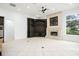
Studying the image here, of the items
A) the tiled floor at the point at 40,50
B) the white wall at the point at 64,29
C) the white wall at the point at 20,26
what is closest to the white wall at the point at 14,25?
the white wall at the point at 20,26

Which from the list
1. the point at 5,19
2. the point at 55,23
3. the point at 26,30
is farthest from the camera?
the point at 26,30

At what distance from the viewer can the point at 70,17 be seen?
38.3 ft

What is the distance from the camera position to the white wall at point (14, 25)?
11219 millimetres

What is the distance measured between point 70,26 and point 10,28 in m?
6.13

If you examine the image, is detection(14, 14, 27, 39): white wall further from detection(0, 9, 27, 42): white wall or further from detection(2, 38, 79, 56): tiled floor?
detection(2, 38, 79, 56): tiled floor

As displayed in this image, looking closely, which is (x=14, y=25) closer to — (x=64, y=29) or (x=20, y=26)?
(x=20, y=26)

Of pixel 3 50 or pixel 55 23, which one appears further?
pixel 55 23

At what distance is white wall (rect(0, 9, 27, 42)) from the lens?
1122 cm

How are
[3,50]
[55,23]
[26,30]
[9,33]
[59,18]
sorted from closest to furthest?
[3,50] < [9,33] < [59,18] < [55,23] < [26,30]

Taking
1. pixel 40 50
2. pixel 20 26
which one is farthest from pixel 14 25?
pixel 40 50

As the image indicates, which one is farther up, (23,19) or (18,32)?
(23,19)

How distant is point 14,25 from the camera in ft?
41.4

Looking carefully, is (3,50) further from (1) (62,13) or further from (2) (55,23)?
(2) (55,23)

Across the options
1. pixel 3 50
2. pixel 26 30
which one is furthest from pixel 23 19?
pixel 3 50
